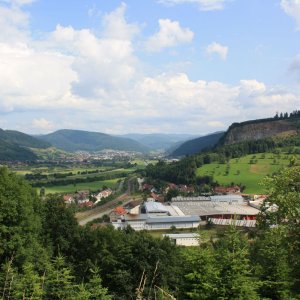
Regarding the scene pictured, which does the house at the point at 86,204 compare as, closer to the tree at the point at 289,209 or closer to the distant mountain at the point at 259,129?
the tree at the point at 289,209

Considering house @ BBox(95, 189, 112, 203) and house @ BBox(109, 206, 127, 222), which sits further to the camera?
house @ BBox(95, 189, 112, 203)

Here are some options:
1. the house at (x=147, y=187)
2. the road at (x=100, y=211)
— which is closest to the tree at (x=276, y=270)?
the road at (x=100, y=211)

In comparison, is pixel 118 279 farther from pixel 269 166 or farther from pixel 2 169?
pixel 269 166

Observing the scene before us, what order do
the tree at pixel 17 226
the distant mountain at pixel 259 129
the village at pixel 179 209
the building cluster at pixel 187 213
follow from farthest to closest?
the distant mountain at pixel 259 129
the building cluster at pixel 187 213
the village at pixel 179 209
the tree at pixel 17 226

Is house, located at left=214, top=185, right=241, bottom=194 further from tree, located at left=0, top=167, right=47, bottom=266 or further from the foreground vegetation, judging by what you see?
tree, located at left=0, top=167, right=47, bottom=266

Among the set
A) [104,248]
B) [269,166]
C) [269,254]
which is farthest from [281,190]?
[269,166]

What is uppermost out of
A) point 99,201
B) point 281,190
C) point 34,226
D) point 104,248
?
point 281,190

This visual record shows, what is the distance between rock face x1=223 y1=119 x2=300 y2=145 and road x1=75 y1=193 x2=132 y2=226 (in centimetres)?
9055

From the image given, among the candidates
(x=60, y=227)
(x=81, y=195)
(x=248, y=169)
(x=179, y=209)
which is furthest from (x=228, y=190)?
(x=60, y=227)

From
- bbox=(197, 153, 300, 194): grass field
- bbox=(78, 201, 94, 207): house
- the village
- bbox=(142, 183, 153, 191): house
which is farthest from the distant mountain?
bbox=(78, 201, 94, 207): house

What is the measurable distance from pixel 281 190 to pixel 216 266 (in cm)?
368

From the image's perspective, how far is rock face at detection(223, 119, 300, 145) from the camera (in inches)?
6642

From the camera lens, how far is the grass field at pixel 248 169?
9725 cm

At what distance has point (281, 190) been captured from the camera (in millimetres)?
13648
